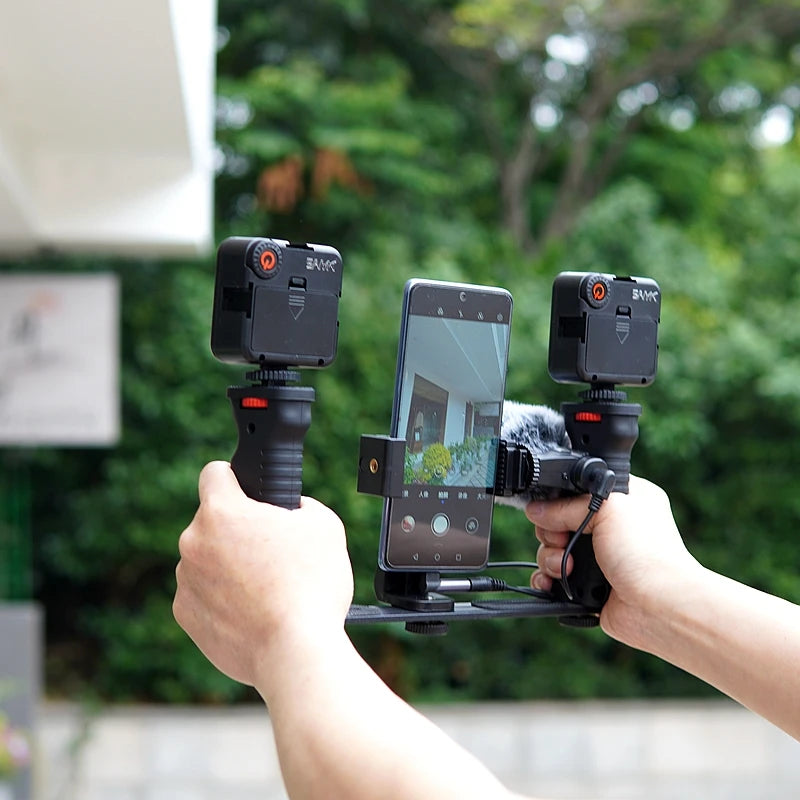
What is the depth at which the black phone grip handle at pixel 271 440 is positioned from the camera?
95cm

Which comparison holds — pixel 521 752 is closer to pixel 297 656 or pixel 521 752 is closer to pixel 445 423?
pixel 445 423

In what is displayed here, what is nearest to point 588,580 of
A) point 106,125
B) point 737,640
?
point 737,640

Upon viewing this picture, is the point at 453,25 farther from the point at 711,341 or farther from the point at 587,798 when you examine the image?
the point at 587,798

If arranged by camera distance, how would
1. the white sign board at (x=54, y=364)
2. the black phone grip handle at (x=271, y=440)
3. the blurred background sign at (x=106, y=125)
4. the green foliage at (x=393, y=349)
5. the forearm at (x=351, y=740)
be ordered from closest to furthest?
the forearm at (x=351, y=740), the black phone grip handle at (x=271, y=440), the blurred background sign at (x=106, y=125), the white sign board at (x=54, y=364), the green foliage at (x=393, y=349)

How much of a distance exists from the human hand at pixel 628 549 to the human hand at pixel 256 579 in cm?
37

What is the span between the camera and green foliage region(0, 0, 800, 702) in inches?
192

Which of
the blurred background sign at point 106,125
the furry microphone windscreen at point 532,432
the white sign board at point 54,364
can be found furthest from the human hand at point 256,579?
the white sign board at point 54,364

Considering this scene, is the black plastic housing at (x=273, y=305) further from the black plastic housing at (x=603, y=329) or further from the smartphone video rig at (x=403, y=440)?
the black plastic housing at (x=603, y=329)

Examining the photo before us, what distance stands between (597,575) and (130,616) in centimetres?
427

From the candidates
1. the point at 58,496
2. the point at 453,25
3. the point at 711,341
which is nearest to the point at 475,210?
the point at 453,25

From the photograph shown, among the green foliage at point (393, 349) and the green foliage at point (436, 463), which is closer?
the green foliage at point (436, 463)

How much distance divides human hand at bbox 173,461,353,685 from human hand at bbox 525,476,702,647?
37cm

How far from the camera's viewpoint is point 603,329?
124 cm

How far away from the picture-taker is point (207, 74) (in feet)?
12.2
